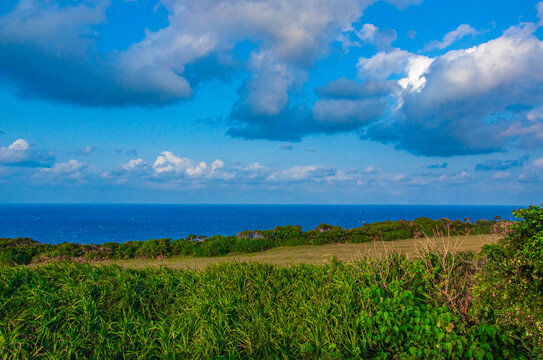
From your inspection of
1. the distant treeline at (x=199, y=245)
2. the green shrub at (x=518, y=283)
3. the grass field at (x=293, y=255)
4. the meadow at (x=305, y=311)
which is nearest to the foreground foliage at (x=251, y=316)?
the meadow at (x=305, y=311)

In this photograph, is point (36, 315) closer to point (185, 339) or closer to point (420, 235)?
point (185, 339)

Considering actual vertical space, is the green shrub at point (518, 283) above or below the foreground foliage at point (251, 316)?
above

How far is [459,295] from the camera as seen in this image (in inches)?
278

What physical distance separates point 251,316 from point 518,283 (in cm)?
468

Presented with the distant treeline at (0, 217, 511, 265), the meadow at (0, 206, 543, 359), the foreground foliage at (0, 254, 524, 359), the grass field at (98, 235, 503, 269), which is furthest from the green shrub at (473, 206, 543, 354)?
the distant treeline at (0, 217, 511, 265)

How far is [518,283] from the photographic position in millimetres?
5695

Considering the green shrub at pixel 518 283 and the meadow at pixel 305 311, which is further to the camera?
the meadow at pixel 305 311

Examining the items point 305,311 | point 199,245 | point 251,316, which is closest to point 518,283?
point 305,311

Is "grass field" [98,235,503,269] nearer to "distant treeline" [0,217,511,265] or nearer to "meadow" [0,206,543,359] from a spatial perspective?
"distant treeline" [0,217,511,265]

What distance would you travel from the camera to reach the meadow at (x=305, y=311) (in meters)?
5.82

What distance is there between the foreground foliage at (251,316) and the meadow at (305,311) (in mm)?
24

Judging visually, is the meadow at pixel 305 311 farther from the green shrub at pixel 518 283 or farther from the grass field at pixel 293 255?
the grass field at pixel 293 255

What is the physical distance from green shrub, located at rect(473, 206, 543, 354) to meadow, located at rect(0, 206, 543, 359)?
0.02 m

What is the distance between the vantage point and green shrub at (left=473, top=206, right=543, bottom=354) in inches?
Result: 212
